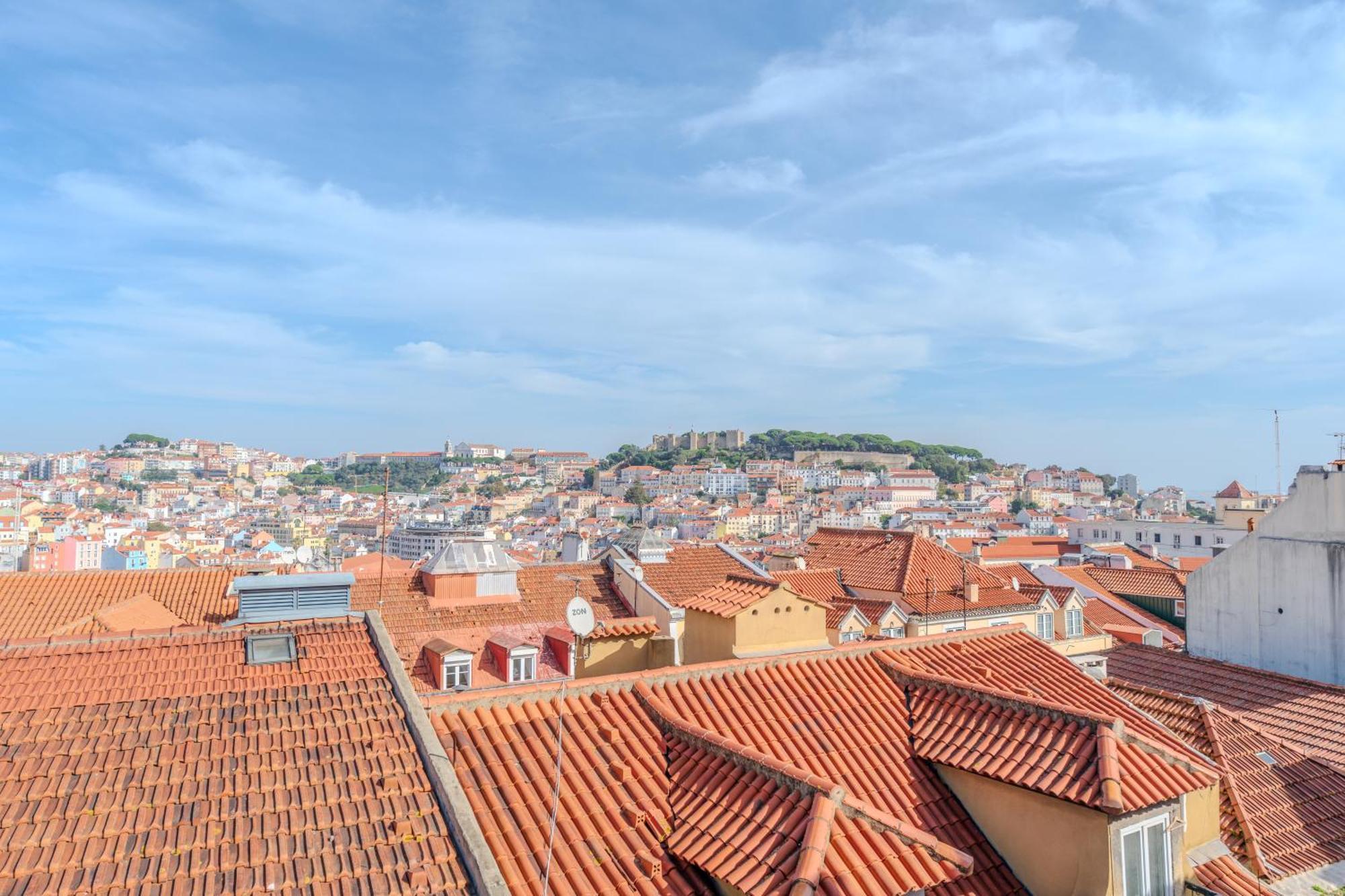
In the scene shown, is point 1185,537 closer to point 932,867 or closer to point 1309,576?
point 1309,576

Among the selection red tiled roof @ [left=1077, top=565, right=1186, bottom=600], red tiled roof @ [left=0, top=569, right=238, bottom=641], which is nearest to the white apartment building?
red tiled roof @ [left=1077, top=565, right=1186, bottom=600]

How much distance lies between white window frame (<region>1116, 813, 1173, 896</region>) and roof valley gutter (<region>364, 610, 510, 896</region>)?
14.3ft

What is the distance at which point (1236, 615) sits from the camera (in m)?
19.4

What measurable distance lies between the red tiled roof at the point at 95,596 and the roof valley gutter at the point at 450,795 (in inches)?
466

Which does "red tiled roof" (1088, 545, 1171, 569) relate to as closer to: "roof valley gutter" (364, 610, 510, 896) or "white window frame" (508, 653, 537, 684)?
"white window frame" (508, 653, 537, 684)

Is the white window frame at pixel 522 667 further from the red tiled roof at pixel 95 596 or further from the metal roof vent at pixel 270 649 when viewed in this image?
the metal roof vent at pixel 270 649

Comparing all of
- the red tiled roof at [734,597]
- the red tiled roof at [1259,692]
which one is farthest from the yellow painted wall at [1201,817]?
the red tiled roof at [1259,692]

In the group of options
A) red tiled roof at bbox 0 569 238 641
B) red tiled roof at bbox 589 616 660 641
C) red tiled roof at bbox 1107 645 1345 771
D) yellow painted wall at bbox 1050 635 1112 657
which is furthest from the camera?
yellow painted wall at bbox 1050 635 1112 657

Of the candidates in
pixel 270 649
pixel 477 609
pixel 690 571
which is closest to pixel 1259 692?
pixel 690 571

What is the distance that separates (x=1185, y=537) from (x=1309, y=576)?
65043 millimetres

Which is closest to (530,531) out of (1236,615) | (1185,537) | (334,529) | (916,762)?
(334,529)

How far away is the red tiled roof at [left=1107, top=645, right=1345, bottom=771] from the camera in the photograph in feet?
40.1

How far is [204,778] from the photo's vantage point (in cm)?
541

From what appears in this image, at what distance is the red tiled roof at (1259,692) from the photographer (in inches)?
482
